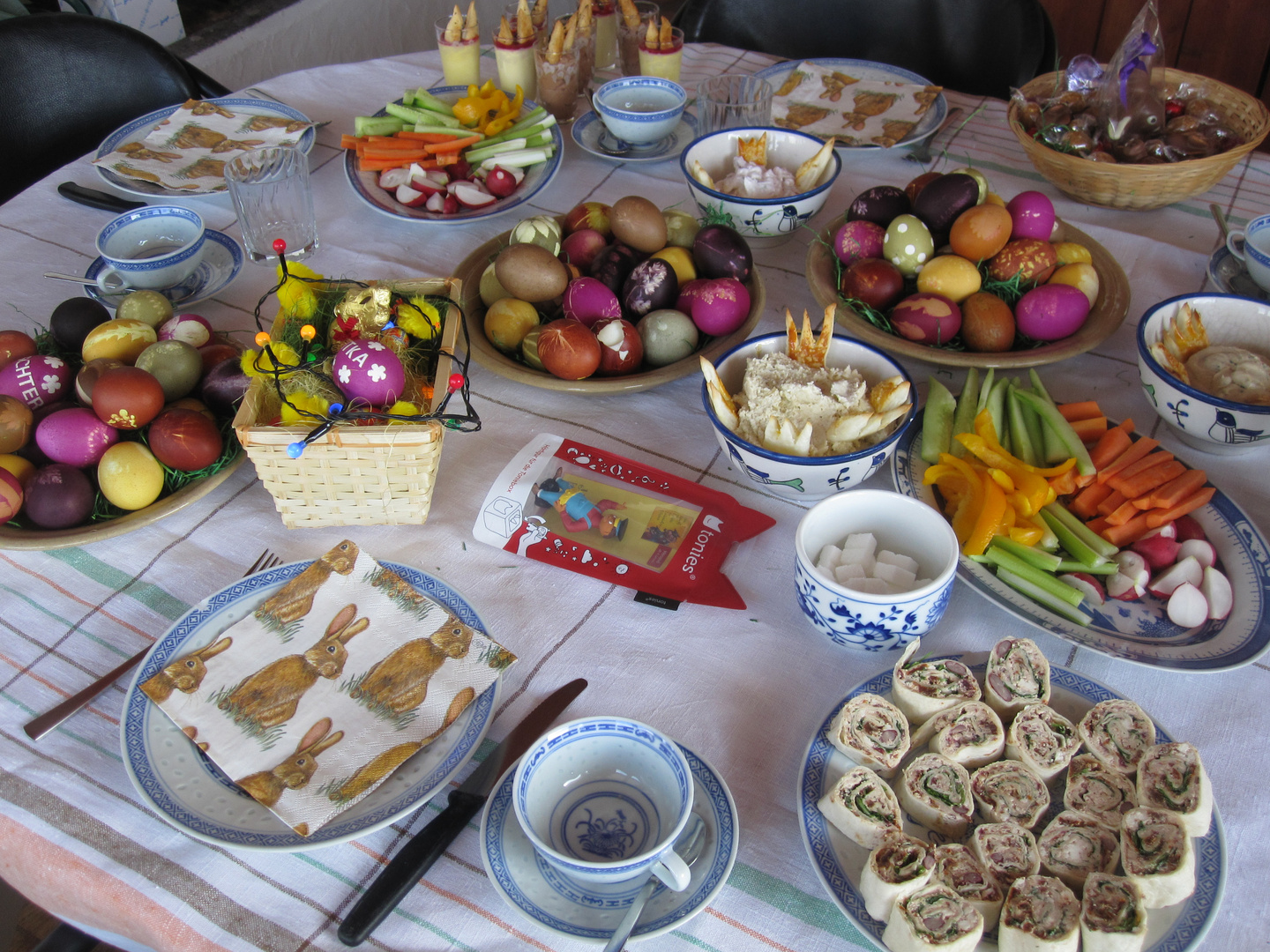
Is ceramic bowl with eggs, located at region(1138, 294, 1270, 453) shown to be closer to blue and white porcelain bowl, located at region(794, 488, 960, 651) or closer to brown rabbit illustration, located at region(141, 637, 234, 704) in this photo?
blue and white porcelain bowl, located at region(794, 488, 960, 651)

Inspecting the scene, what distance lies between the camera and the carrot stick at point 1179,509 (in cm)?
82

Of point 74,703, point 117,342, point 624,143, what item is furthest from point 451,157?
point 74,703

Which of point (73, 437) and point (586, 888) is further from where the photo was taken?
Result: point (73, 437)

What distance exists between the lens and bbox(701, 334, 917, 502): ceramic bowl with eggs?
2.73ft

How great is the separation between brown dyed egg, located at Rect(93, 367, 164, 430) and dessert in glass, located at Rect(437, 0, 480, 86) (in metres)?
0.95

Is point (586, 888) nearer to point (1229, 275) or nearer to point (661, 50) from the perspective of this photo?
point (1229, 275)

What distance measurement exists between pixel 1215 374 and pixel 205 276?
4.17 feet

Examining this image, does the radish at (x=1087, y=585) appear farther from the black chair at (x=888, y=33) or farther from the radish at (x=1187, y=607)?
the black chair at (x=888, y=33)

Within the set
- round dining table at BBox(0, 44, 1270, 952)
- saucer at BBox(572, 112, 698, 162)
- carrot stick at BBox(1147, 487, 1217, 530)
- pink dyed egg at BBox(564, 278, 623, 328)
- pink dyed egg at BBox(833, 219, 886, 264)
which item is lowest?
round dining table at BBox(0, 44, 1270, 952)

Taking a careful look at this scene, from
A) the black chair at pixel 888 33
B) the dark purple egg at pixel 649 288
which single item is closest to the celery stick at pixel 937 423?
the dark purple egg at pixel 649 288

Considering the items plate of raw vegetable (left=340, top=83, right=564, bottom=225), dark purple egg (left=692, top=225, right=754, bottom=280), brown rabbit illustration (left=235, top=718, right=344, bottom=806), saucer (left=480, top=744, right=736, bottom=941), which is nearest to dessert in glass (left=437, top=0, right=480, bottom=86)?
plate of raw vegetable (left=340, top=83, right=564, bottom=225)

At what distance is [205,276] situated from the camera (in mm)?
1212

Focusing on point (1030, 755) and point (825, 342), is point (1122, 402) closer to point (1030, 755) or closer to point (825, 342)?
point (825, 342)

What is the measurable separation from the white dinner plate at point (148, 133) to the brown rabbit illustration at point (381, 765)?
3.47ft
